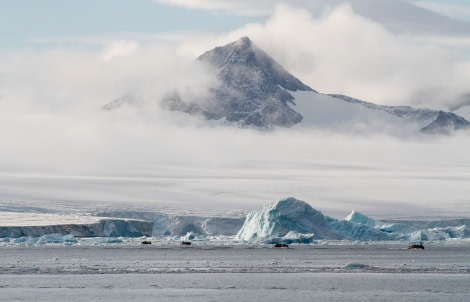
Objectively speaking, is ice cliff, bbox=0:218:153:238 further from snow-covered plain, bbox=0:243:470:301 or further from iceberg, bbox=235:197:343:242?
snow-covered plain, bbox=0:243:470:301

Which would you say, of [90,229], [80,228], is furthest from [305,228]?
[80,228]

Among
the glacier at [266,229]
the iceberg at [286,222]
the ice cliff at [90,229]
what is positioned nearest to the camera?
the ice cliff at [90,229]

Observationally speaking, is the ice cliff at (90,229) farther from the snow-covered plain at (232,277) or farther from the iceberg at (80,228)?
the snow-covered plain at (232,277)

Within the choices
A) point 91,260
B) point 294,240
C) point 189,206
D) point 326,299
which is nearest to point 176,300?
point 326,299

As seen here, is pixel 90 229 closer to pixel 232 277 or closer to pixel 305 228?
pixel 305 228

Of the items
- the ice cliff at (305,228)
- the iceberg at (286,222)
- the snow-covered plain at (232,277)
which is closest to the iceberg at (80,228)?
the ice cliff at (305,228)

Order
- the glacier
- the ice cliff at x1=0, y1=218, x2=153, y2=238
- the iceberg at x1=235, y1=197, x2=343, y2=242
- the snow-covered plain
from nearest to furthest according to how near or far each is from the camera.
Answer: the snow-covered plain < the ice cliff at x1=0, y1=218, x2=153, y2=238 < the glacier < the iceberg at x1=235, y1=197, x2=343, y2=242

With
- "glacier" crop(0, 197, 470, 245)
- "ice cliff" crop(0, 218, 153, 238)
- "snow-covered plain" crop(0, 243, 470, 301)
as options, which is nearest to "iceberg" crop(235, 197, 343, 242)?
"glacier" crop(0, 197, 470, 245)

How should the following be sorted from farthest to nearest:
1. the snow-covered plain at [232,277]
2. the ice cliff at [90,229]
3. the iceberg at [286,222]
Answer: the iceberg at [286,222]
the ice cliff at [90,229]
the snow-covered plain at [232,277]

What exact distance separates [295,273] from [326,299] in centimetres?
1164

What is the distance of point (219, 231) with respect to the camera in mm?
122438

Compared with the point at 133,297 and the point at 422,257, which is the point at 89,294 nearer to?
the point at 133,297

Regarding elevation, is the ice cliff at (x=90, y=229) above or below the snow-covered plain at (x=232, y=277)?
above

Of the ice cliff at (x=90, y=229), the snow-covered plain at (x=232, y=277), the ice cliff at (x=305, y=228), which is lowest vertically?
the snow-covered plain at (x=232, y=277)
